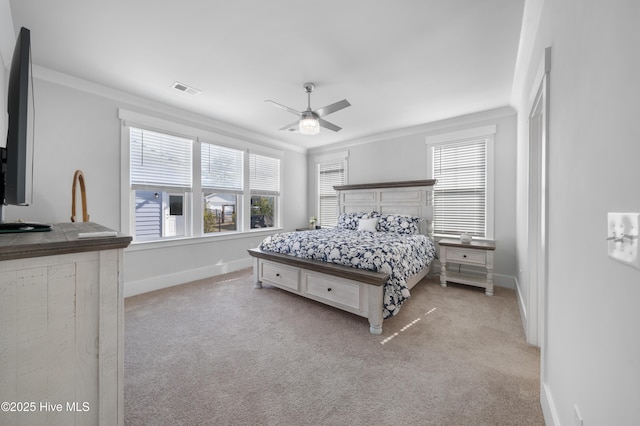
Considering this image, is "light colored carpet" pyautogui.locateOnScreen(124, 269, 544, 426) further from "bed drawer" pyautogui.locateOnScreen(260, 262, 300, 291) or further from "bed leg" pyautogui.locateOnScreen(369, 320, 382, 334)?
"bed drawer" pyautogui.locateOnScreen(260, 262, 300, 291)

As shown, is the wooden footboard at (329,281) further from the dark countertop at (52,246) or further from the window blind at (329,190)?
the window blind at (329,190)

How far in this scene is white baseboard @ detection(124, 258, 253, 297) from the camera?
3.32m

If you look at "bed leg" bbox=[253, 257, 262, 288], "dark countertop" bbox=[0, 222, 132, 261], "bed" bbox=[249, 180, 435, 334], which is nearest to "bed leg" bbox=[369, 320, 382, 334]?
"bed" bbox=[249, 180, 435, 334]

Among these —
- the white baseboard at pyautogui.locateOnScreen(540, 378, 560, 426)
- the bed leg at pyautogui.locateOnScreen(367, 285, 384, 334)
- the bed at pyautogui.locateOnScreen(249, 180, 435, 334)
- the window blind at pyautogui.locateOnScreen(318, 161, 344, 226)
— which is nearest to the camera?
the white baseboard at pyautogui.locateOnScreen(540, 378, 560, 426)

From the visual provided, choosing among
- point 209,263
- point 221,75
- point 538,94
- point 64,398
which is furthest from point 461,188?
point 64,398

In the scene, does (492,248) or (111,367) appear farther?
(492,248)

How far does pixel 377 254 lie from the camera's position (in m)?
2.58

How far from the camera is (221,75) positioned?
2799 mm

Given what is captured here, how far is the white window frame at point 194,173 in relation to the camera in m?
3.27

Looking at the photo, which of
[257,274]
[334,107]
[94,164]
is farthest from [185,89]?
[257,274]

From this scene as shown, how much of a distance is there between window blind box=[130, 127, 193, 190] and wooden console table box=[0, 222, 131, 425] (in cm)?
287

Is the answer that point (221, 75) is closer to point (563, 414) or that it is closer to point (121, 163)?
point (121, 163)

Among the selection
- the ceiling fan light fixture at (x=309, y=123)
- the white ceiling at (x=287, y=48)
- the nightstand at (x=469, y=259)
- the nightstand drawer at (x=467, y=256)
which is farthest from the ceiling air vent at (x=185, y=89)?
the nightstand drawer at (x=467, y=256)

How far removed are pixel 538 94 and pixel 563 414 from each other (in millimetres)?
1910
